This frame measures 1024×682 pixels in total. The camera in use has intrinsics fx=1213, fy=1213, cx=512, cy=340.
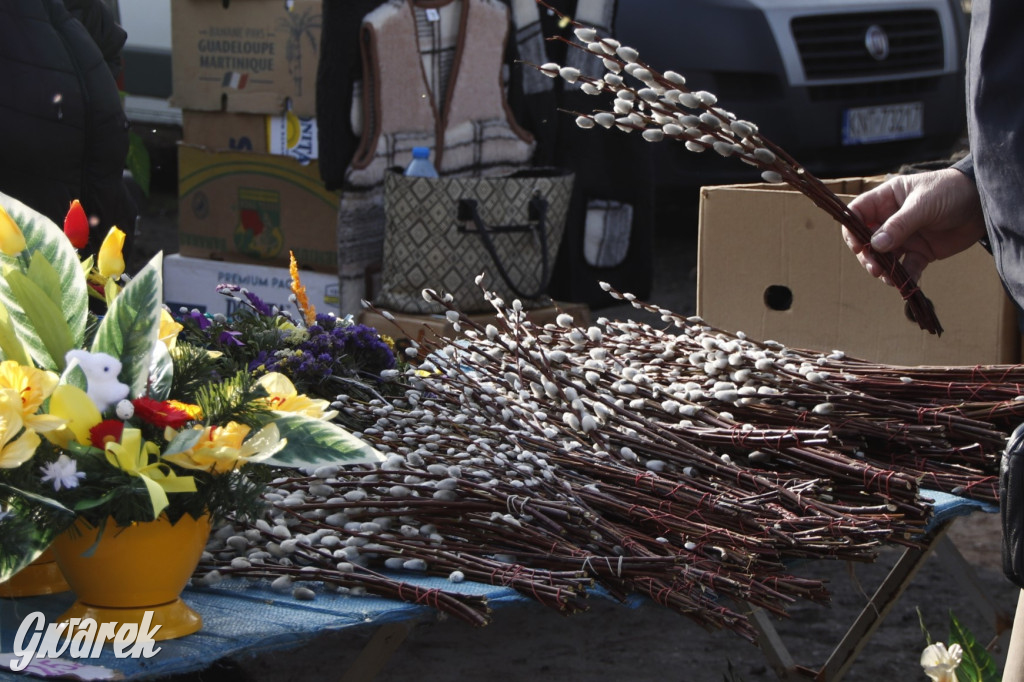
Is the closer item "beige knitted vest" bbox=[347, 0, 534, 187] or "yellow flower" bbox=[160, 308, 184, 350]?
"yellow flower" bbox=[160, 308, 184, 350]

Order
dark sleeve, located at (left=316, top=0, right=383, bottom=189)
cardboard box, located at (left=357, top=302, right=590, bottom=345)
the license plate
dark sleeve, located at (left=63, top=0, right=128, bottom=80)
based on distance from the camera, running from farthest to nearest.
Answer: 1. the license plate
2. dark sleeve, located at (left=316, top=0, right=383, bottom=189)
3. cardboard box, located at (left=357, top=302, right=590, bottom=345)
4. dark sleeve, located at (left=63, top=0, right=128, bottom=80)

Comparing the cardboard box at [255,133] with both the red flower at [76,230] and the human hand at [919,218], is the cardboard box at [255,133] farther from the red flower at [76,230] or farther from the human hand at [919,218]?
the human hand at [919,218]

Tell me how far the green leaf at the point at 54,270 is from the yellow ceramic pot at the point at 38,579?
0.23 m

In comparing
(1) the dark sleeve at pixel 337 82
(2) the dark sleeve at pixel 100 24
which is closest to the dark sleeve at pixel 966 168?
(2) the dark sleeve at pixel 100 24

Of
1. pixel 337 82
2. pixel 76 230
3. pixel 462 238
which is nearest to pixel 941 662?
pixel 76 230

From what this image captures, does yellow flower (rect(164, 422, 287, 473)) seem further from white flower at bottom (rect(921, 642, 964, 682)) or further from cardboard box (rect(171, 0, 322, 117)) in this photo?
cardboard box (rect(171, 0, 322, 117))

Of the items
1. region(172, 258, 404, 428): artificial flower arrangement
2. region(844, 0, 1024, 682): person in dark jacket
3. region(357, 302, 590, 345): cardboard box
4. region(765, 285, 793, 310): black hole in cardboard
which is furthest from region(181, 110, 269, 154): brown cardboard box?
region(844, 0, 1024, 682): person in dark jacket

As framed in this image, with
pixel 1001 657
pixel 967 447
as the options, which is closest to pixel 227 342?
pixel 967 447

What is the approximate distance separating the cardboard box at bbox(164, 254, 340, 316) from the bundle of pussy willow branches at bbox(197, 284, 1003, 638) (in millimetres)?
2463

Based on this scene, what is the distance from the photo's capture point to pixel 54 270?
3.82ft

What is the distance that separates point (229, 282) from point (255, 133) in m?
0.55

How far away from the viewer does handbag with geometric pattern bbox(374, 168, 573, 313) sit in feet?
12.1

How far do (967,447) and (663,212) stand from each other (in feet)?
19.6

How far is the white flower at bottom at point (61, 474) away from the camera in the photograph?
3.44 ft
